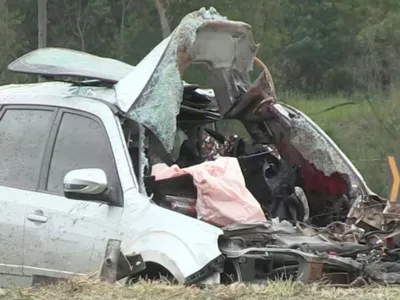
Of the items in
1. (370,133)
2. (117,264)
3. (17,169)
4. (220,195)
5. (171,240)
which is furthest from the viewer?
(370,133)

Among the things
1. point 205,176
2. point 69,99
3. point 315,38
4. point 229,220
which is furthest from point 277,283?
point 315,38

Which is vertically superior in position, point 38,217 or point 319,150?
point 319,150

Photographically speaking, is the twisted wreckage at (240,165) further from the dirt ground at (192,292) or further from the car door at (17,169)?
the dirt ground at (192,292)

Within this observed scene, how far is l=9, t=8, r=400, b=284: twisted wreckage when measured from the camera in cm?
588

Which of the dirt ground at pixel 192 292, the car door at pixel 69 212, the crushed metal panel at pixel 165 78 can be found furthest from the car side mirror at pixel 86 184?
the dirt ground at pixel 192 292

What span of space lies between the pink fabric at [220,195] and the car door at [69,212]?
0.50 metres

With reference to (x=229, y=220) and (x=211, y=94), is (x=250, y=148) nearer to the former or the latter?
(x=211, y=94)

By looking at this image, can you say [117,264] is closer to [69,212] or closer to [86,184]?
[86,184]

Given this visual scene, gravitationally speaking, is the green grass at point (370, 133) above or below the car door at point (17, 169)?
below

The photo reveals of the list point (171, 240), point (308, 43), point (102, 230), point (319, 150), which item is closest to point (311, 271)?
point (171, 240)

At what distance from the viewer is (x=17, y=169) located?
6.83 m

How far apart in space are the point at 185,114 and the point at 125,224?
2.02 m

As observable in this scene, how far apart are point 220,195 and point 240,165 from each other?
1105 mm

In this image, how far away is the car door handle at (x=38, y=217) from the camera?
6423 mm
